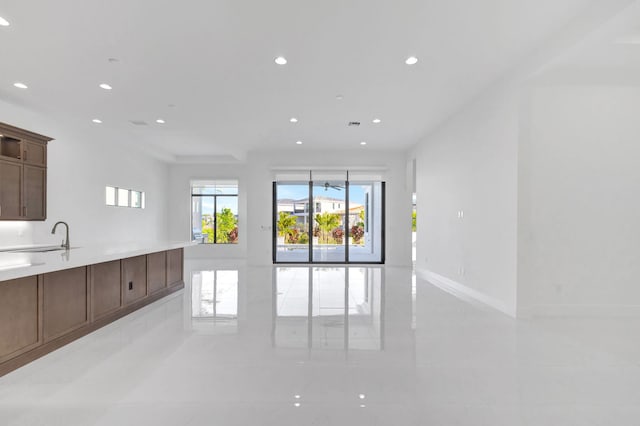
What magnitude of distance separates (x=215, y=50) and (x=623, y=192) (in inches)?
216

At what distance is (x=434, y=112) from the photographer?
605 centimetres

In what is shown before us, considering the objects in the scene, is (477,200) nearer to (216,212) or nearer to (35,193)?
(35,193)

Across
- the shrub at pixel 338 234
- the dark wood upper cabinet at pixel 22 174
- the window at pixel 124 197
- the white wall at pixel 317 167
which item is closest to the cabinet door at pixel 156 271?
the dark wood upper cabinet at pixel 22 174

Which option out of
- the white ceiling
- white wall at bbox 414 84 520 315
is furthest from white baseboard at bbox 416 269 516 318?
the white ceiling

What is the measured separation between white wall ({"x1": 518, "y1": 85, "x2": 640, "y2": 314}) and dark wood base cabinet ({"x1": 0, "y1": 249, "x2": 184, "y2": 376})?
17.2ft

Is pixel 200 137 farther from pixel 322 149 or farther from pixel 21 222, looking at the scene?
pixel 21 222

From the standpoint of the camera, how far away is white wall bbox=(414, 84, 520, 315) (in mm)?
4438

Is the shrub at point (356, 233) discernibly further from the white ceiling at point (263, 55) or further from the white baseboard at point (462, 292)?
the white ceiling at point (263, 55)

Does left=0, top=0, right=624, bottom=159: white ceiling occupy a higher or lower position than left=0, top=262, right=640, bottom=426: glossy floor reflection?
higher

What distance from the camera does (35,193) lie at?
5.72 m

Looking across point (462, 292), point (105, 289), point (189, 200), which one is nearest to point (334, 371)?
point (105, 289)

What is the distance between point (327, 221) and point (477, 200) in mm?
4990

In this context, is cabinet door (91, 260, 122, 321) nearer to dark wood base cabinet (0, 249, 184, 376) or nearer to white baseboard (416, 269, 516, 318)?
dark wood base cabinet (0, 249, 184, 376)

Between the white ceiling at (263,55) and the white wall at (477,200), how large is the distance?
475 mm
